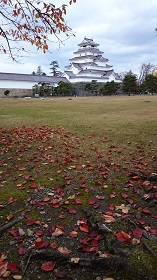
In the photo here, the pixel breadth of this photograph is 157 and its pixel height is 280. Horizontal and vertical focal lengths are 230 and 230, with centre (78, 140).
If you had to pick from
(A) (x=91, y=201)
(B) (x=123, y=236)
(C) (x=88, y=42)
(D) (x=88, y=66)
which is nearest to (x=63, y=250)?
(B) (x=123, y=236)

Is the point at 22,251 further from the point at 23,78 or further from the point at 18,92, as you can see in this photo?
the point at 23,78

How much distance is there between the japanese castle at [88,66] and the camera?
51.3m

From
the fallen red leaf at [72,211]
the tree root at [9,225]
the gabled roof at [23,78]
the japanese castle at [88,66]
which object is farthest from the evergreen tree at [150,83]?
the tree root at [9,225]

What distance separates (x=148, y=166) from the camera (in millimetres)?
4441

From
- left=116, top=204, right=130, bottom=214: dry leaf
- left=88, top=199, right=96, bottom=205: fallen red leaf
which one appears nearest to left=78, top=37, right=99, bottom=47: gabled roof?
left=88, top=199, right=96, bottom=205: fallen red leaf

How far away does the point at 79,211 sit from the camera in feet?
9.86

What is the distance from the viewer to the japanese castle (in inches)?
2019

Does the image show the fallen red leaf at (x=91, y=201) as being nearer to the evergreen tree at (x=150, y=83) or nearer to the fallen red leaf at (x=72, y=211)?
the fallen red leaf at (x=72, y=211)

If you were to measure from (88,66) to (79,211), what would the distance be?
52913 mm

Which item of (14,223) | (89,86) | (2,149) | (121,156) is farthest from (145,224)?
(89,86)

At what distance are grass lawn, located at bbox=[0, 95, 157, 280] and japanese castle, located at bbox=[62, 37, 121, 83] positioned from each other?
46953 millimetres

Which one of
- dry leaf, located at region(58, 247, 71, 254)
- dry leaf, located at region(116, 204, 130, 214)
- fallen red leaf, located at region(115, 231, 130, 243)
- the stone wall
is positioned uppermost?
the stone wall

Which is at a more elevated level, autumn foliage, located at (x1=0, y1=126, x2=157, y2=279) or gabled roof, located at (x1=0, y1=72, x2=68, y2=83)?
gabled roof, located at (x1=0, y1=72, x2=68, y2=83)

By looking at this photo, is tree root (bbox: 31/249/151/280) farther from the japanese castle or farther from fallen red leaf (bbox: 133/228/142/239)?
the japanese castle
